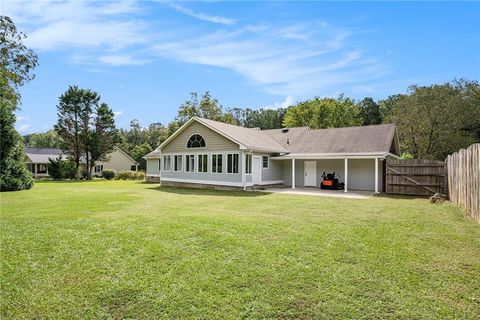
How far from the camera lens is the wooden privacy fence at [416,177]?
14.7m

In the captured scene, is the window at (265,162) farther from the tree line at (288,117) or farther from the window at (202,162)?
the tree line at (288,117)

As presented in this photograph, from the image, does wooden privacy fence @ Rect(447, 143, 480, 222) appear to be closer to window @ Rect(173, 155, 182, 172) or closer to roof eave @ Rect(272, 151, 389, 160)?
roof eave @ Rect(272, 151, 389, 160)

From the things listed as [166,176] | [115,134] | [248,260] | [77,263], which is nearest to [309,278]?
[248,260]

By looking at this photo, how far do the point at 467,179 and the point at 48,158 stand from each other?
41778mm

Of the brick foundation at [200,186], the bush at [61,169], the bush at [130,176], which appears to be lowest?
the brick foundation at [200,186]

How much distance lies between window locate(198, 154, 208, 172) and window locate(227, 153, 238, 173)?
1.83 m

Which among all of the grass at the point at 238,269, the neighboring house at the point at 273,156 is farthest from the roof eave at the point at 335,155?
the grass at the point at 238,269

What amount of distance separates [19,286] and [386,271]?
5.28 metres

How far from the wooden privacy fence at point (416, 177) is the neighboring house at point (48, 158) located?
1341 inches

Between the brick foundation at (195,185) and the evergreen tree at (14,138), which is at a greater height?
the evergreen tree at (14,138)

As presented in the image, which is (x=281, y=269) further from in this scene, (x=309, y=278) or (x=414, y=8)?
(x=414, y=8)

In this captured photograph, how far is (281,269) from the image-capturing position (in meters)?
4.61

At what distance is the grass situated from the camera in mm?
3586

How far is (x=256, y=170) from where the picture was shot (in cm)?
1880
